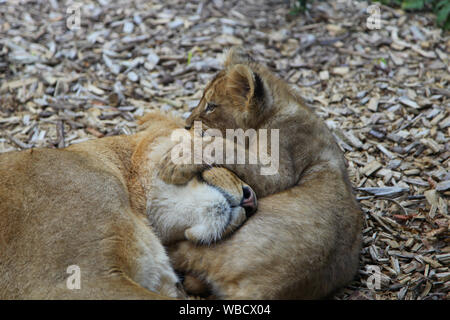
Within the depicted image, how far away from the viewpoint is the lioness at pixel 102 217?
316 centimetres

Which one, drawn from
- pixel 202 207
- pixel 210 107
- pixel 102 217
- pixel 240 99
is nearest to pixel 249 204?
pixel 202 207

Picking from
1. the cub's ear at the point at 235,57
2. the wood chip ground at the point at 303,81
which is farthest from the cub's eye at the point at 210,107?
the wood chip ground at the point at 303,81

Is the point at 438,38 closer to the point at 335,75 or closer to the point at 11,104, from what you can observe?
the point at 335,75

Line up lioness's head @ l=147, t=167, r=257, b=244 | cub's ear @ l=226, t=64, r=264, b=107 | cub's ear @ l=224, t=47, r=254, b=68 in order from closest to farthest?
lioness's head @ l=147, t=167, r=257, b=244, cub's ear @ l=226, t=64, r=264, b=107, cub's ear @ l=224, t=47, r=254, b=68

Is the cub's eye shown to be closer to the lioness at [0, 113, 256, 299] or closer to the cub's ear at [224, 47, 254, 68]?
the cub's ear at [224, 47, 254, 68]

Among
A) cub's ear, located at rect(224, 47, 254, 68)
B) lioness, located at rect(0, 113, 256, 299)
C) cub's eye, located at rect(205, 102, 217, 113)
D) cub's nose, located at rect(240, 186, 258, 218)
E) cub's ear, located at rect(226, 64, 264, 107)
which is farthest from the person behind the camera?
cub's ear, located at rect(224, 47, 254, 68)

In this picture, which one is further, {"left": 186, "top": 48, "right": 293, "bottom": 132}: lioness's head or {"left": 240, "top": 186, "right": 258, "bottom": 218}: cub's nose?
{"left": 186, "top": 48, "right": 293, "bottom": 132}: lioness's head

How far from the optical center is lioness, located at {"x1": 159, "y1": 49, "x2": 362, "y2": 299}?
359 centimetres

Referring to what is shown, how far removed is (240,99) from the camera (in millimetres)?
5078

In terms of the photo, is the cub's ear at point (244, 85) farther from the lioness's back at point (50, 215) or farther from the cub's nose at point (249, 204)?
the lioness's back at point (50, 215)

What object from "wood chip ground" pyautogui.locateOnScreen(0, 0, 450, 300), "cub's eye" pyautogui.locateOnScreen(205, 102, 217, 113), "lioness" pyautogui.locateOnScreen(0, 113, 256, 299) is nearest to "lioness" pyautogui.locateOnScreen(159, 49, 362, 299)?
"cub's eye" pyautogui.locateOnScreen(205, 102, 217, 113)

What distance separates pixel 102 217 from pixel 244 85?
2.15 metres
